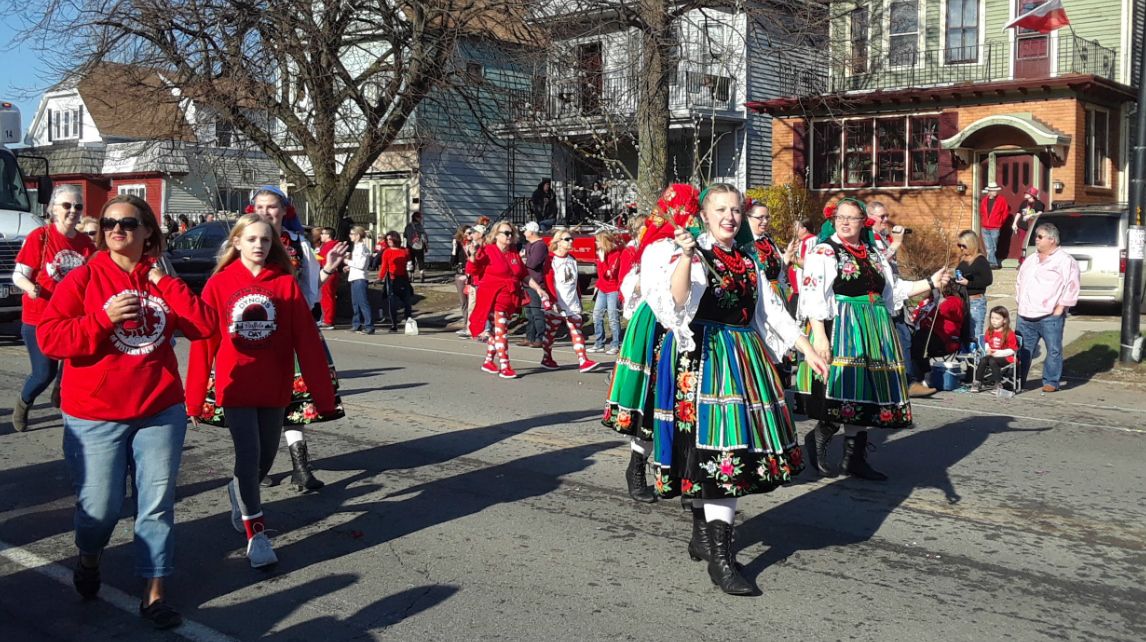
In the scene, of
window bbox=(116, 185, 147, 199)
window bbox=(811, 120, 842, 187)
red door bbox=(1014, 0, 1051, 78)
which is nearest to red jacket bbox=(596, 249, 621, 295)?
window bbox=(811, 120, 842, 187)

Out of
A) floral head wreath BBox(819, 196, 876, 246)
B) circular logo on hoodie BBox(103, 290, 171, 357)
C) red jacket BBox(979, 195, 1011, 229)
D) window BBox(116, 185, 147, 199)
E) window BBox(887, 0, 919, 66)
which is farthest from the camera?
window BBox(116, 185, 147, 199)

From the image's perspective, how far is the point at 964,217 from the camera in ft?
88.3

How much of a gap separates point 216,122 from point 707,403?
64.5 ft

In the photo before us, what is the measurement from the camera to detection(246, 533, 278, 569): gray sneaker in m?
5.61

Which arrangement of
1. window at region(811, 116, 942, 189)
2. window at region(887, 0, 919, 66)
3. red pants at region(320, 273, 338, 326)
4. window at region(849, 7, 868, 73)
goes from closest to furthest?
red pants at region(320, 273, 338, 326) < window at region(849, 7, 868, 73) < window at region(811, 116, 942, 189) < window at region(887, 0, 919, 66)

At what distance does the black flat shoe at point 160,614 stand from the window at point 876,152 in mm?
25198

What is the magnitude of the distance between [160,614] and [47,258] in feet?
14.9

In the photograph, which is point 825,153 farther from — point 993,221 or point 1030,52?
point 993,221

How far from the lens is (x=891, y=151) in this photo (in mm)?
28266

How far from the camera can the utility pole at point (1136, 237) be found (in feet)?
42.2

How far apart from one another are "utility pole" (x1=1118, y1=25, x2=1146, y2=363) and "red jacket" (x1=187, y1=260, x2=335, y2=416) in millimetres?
10455

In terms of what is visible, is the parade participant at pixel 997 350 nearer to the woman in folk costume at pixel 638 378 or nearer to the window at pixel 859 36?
the woman in folk costume at pixel 638 378

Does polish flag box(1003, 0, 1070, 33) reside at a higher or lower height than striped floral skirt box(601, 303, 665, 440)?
higher

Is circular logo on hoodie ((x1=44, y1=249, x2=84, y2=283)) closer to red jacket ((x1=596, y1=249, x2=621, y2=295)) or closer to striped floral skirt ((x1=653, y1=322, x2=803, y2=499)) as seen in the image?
striped floral skirt ((x1=653, y1=322, x2=803, y2=499))
